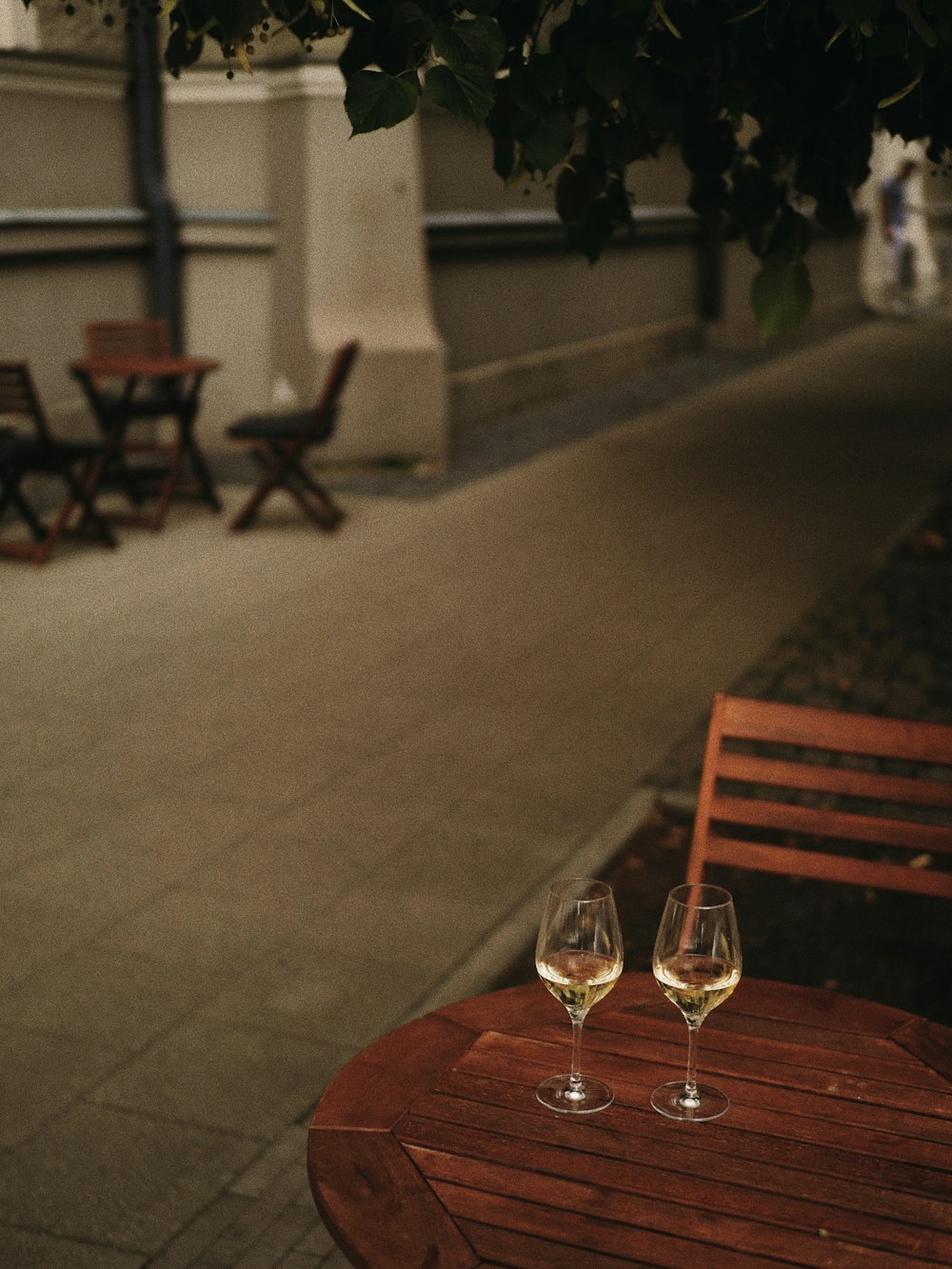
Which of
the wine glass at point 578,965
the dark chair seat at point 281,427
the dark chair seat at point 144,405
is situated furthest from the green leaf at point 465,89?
the dark chair seat at point 144,405

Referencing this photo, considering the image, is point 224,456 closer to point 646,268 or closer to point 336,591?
point 336,591

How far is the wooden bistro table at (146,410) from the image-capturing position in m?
9.23

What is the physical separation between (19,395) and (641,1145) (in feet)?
23.5

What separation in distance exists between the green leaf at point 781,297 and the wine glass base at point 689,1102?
1.23 metres

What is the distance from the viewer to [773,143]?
3.01 metres

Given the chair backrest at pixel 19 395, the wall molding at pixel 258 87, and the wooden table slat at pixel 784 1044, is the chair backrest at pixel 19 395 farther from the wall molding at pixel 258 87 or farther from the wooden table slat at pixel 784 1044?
the wooden table slat at pixel 784 1044

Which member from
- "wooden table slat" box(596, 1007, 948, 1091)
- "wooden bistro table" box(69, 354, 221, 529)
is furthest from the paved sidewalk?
"wooden table slat" box(596, 1007, 948, 1091)

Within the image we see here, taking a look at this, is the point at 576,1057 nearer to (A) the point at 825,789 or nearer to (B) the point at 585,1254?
(B) the point at 585,1254

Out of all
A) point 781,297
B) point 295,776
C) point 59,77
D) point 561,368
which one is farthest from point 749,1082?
point 561,368

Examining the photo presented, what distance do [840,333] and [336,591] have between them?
591 inches

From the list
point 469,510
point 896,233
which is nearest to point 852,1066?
point 469,510

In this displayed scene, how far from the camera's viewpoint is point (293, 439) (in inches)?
367

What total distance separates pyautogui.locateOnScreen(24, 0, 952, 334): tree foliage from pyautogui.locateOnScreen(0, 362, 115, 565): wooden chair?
5.70 metres

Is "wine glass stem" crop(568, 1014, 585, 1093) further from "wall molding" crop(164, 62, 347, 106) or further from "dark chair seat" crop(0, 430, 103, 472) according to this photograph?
"wall molding" crop(164, 62, 347, 106)
